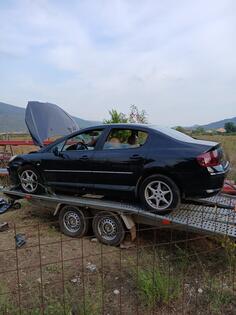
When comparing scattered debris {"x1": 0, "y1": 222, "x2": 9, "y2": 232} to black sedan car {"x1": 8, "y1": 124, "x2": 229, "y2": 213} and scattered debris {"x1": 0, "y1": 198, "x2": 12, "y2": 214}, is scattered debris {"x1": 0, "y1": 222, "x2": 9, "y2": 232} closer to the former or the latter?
black sedan car {"x1": 8, "y1": 124, "x2": 229, "y2": 213}

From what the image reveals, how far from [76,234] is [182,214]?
1.86 meters

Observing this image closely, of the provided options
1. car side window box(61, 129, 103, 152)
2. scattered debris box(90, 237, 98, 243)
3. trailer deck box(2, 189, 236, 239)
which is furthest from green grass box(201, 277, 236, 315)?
car side window box(61, 129, 103, 152)

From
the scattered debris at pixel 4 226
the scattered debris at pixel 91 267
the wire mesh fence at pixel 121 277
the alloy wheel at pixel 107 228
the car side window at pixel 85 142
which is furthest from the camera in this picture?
the scattered debris at pixel 4 226

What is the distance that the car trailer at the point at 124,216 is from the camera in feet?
15.9

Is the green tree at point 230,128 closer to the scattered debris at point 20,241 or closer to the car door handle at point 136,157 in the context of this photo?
the car door handle at point 136,157

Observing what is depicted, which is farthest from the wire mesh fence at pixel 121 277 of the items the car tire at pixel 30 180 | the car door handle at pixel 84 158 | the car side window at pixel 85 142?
the car side window at pixel 85 142

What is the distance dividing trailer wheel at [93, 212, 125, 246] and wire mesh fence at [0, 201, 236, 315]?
0.12 meters

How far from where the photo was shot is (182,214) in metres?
5.18

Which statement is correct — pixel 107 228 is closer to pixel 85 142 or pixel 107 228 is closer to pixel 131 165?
pixel 131 165

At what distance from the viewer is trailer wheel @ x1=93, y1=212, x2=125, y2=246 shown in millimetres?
5246

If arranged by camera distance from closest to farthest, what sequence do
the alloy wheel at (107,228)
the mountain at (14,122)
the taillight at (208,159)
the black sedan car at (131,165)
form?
1. the taillight at (208,159)
2. the black sedan car at (131,165)
3. the alloy wheel at (107,228)
4. the mountain at (14,122)

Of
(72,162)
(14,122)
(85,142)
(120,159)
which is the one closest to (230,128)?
(85,142)

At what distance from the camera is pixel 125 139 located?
5578 mm

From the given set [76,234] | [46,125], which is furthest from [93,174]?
[46,125]
